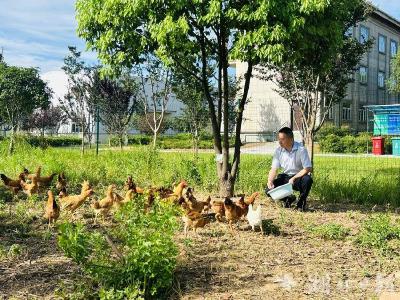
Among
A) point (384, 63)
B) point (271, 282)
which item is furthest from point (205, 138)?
point (271, 282)

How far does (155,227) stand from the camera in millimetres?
3861

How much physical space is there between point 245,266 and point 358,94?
38.8 meters

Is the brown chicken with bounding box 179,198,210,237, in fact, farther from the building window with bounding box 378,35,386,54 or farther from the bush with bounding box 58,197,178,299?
the building window with bounding box 378,35,386,54

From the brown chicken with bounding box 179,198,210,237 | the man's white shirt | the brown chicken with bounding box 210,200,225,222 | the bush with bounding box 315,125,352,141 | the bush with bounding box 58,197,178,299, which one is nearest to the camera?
the bush with bounding box 58,197,178,299

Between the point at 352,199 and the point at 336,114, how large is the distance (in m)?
31.0

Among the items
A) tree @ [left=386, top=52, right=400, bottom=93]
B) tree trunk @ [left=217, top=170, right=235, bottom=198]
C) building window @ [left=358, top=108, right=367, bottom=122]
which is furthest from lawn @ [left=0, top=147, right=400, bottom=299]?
building window @ [left=358, top=108, right=367, bottom=122]

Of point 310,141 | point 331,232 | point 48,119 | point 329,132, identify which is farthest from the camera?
point 48,119

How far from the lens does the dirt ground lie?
3.91 m

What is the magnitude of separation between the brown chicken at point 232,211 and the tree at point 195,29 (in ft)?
6.71

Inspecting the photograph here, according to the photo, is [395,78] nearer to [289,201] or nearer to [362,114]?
[362,114]

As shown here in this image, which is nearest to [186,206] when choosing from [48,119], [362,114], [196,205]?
[196,205]

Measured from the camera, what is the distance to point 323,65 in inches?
309

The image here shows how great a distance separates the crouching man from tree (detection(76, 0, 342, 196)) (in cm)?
85

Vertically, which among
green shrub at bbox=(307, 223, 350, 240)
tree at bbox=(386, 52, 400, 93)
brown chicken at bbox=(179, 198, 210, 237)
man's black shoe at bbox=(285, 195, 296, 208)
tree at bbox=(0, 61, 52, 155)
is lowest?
green shrub at bbox=(307, 223, 350, 240)
